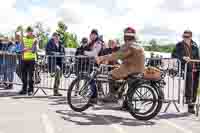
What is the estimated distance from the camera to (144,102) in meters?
9.15

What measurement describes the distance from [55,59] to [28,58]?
2.43 ft

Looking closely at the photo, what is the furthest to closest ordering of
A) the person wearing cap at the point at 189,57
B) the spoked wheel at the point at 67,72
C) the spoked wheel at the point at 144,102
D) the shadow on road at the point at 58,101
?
the spoked wheel at the point at 67,72 → the shadow on road at the point at 58,101 → the person wearing cap at the point at 189,57 → the spoked wheel at the point at 144,102

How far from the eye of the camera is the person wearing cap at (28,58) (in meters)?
12.6

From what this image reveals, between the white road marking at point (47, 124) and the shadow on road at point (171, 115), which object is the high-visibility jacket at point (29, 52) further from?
the shadow on road at point (171, 115)

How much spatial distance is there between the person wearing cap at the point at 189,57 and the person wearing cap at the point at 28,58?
4.17 m

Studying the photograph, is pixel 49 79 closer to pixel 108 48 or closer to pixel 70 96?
pixel 108 48

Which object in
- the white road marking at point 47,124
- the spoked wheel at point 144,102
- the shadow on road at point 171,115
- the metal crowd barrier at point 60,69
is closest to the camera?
the white road marking at point 47,124

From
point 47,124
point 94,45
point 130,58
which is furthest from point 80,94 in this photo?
point 94,45

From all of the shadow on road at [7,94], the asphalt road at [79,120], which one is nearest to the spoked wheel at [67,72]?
the shadow on road at [7,94]

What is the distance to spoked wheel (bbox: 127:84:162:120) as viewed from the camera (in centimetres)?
909

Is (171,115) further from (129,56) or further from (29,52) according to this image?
(29,52)

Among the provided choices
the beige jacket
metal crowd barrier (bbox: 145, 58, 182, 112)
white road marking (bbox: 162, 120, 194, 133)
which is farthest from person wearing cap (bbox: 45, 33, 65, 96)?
white road marking (bbox: 162, 120, 194, 133)

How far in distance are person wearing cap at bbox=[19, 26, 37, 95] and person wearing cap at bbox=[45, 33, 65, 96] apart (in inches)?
18.7

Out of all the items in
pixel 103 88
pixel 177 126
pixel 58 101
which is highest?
pixel 103 88
